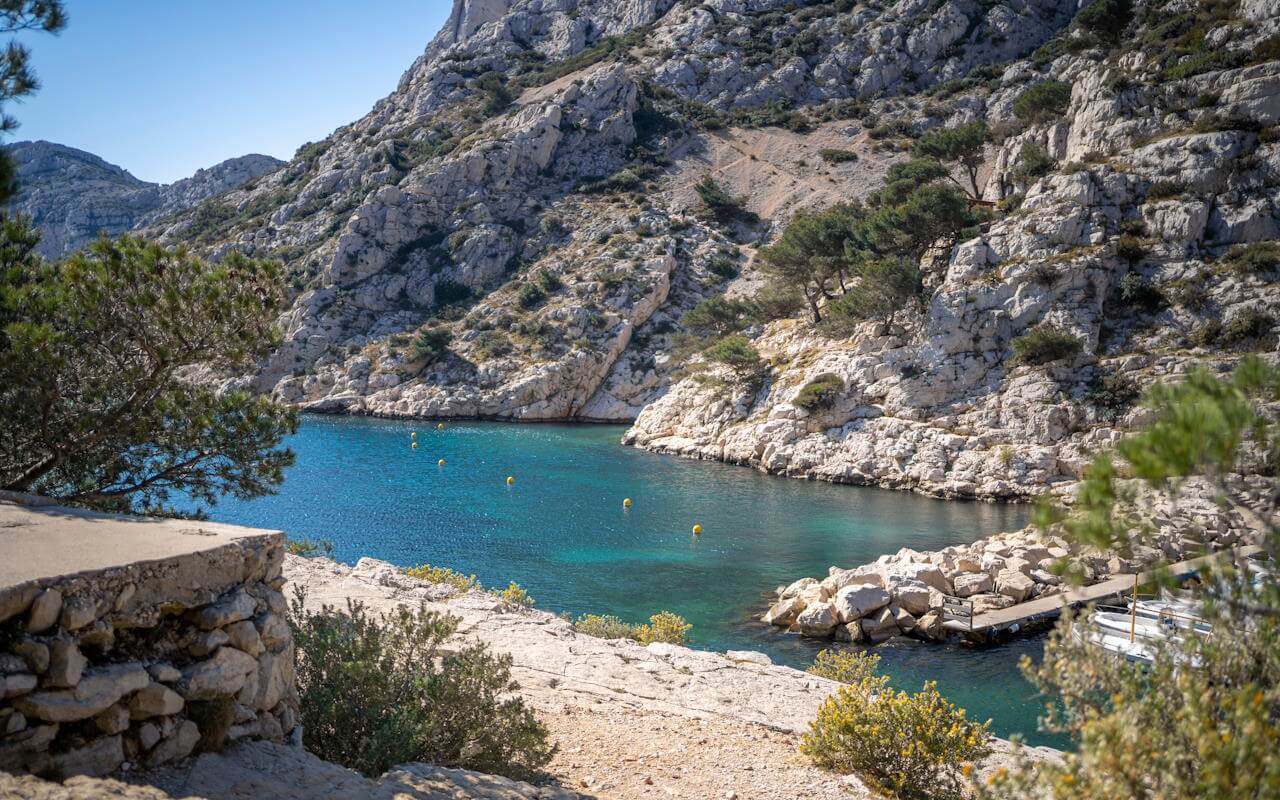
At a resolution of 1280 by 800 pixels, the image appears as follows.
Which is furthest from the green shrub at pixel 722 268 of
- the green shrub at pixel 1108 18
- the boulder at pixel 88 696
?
the boulder at pixel 88 696

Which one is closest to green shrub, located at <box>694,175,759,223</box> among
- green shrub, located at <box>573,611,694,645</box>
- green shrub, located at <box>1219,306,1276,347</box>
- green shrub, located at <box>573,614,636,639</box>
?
green shrub, located at <box>1219,306,1276,347</box>

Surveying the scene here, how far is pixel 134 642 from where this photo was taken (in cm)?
514

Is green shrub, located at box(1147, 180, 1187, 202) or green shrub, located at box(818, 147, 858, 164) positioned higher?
green shrub, located at box(818, 147, 858, 164)

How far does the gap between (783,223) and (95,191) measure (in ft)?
398

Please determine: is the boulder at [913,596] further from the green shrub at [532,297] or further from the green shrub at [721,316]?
the green shrub at [532,297]

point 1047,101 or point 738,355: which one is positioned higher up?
point 1047,101

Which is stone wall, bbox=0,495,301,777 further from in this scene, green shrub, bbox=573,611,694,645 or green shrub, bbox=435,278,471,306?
green shrub, bbox=435,278,471,306

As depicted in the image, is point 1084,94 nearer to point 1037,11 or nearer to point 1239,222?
point 1239,222

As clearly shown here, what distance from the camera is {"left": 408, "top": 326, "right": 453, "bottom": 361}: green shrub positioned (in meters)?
64.6

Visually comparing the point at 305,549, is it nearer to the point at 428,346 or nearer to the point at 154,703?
the point at 154,703

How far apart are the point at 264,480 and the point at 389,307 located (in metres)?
64.8

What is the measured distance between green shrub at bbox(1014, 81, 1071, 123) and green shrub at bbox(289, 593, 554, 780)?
185 feet

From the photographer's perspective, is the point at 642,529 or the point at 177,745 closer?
the point at 177,745

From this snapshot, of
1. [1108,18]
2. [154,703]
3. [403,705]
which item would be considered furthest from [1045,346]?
[154,703]
